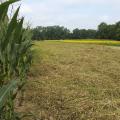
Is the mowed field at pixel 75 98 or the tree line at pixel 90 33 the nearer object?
the mowed field at pixel 75 98

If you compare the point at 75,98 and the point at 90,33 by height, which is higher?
the point at 75,98

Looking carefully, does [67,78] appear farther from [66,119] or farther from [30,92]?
[66,119]

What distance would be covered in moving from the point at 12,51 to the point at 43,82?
4363 mm

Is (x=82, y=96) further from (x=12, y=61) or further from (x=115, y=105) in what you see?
(x=12, y=61)

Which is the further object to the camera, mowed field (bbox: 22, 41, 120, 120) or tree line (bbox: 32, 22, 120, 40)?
→ tree line (bbox: 32, 22, 120, 40)

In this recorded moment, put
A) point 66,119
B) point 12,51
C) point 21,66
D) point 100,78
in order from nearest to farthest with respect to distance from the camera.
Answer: point 12,51, point 66,119, point 21,66, point 100,78

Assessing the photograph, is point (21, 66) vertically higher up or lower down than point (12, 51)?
lower down

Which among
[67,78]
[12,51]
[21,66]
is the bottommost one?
[67,78]

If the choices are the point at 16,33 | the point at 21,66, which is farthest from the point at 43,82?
the point at 16,33

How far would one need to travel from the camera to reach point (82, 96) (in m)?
6.39

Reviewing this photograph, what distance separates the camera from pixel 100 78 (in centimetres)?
865

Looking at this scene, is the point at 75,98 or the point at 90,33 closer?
the point at 75,98

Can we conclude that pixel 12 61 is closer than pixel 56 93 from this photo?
Yes

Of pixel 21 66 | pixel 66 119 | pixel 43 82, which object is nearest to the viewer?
pixel 66 119
